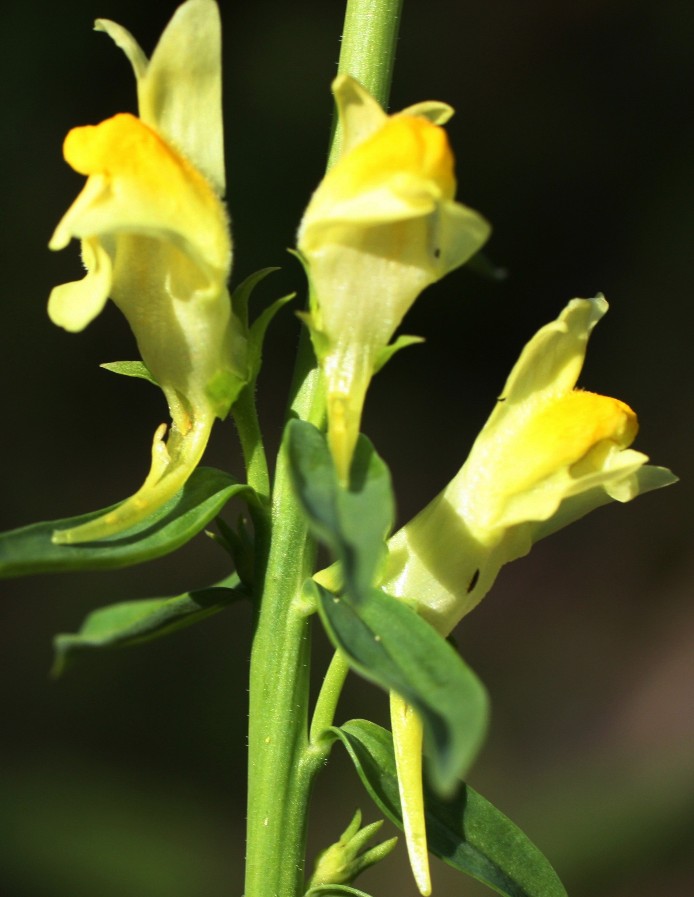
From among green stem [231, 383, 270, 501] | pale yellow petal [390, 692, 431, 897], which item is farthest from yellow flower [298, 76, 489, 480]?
pale yellow petal [390, 692, 431, 897]

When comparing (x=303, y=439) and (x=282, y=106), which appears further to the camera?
(x=282, y=106)

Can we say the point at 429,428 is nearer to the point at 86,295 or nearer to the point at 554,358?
the point at 554,358

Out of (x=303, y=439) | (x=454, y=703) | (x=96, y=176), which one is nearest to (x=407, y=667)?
(x=454, y=703)

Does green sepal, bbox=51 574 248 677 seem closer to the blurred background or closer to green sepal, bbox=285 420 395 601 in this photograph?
green sepal, bbox=285 420 395 601

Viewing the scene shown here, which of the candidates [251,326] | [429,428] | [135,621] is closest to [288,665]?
[135,621]

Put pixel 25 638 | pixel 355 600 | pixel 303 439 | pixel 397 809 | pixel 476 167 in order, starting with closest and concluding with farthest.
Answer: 1. pixel 355 600
2. pixel 303 439
3. pixel 397 809
4. pixel 25 638
5. pixel 476 167

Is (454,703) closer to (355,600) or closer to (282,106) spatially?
(355,600)

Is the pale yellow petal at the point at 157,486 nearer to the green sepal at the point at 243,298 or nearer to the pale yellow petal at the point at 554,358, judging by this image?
the green sepal at the point at 243,298
